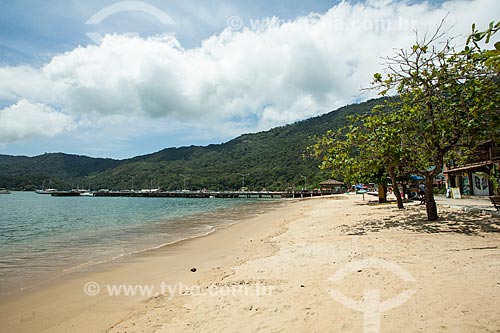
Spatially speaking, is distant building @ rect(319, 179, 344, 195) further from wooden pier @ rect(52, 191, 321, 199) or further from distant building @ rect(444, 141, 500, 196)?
distant building @ rect(444, 141, 500, 196)

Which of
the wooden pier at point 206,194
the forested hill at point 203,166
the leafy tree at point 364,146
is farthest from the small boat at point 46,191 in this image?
the leafy tree at point 364,146

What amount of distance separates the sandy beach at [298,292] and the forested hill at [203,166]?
9915cm

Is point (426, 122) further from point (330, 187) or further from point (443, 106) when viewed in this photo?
point (330, 187)

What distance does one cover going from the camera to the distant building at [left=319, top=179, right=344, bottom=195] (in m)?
90.2

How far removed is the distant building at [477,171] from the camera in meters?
21.3

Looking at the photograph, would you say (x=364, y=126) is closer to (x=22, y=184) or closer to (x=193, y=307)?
(x=193, y=307)

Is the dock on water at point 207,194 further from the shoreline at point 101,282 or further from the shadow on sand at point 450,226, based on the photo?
the shoreline at point 101,282

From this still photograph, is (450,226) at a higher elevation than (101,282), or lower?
higher

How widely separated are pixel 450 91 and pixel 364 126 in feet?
8.71

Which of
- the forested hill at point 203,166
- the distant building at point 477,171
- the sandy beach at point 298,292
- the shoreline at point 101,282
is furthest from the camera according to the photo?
the forested hill at point 203,166

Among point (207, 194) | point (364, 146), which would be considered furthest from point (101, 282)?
point (207, 194)

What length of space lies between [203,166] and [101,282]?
14948 centimetres

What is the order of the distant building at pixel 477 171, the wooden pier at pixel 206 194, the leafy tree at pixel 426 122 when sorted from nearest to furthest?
the leafy tree at pixel 426 122, the distant building at pixel 477 171, the wooden pier at pixel 206 194

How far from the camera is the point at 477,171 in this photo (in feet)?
87.5
